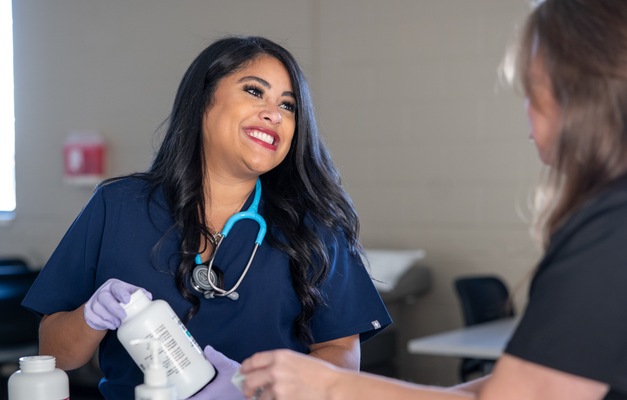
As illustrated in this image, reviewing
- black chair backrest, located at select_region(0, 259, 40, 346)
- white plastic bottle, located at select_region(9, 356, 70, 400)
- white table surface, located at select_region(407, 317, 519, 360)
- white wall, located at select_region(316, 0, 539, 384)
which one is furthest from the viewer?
white wall, located at select_region(316, 0, 539, 384)

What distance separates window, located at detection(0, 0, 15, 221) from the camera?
4.67m

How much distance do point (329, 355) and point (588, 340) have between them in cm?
71

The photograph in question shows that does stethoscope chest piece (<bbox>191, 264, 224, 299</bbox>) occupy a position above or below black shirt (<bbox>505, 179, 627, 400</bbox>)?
below

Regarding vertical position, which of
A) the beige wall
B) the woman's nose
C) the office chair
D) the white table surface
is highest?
the woman's nose

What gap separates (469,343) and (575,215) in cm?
182

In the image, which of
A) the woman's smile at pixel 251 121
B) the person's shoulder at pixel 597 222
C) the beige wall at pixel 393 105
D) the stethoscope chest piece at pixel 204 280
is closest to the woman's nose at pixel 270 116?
the woman's smile at pixel 251 121

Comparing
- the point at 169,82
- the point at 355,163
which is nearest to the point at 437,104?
the point at 355,163

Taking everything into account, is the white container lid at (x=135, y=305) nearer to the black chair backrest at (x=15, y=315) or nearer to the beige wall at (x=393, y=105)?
the black chair backrest at (x=15, y=315)

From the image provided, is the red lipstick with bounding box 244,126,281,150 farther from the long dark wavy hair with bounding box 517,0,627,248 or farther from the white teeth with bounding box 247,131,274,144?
the long dark wavy hair with bounding box 517,0,627,248

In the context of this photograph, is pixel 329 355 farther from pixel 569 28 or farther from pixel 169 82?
Answer: pixel 169 82

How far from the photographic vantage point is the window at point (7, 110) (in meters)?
4.67

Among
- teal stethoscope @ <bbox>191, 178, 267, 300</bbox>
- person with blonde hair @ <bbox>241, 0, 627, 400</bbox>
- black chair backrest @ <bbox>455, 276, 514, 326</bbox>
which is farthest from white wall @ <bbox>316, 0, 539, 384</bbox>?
person with blonde hair @ <bbox>241, 0, 627, 400</bbox>

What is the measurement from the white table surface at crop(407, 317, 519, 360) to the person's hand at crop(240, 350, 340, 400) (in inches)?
59.2

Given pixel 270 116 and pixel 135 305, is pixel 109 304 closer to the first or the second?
pixel 135 305
